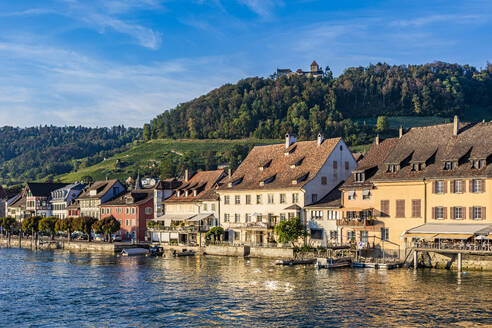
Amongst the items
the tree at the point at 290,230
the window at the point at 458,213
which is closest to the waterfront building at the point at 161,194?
the tree at the point at 290,230

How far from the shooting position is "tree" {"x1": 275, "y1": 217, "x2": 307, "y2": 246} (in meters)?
81.8

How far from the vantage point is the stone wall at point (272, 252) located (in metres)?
80.9

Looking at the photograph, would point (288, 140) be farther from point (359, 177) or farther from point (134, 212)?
point (134, 212)

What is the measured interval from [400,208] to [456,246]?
9.39 metres

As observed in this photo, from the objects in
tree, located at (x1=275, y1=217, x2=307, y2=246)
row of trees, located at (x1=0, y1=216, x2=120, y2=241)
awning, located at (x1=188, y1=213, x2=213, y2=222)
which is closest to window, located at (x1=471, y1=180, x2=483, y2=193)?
tree, located at (x1=275, y1=217, x2=307, y2=246)

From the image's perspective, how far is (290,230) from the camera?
81.8 meters

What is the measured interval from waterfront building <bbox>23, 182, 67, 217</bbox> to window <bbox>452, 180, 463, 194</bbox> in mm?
117787

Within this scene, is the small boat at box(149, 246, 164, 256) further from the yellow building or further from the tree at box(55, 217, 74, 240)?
the yellow building

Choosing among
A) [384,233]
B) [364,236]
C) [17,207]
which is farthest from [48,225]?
[384,233]

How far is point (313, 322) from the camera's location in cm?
4297

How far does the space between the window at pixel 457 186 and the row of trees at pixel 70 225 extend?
6700 cm

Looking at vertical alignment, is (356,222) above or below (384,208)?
below

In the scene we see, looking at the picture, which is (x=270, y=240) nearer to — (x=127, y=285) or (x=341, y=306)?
(x=127, y=285)

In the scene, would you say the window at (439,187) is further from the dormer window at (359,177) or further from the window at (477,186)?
the dormer window at (359,177)
